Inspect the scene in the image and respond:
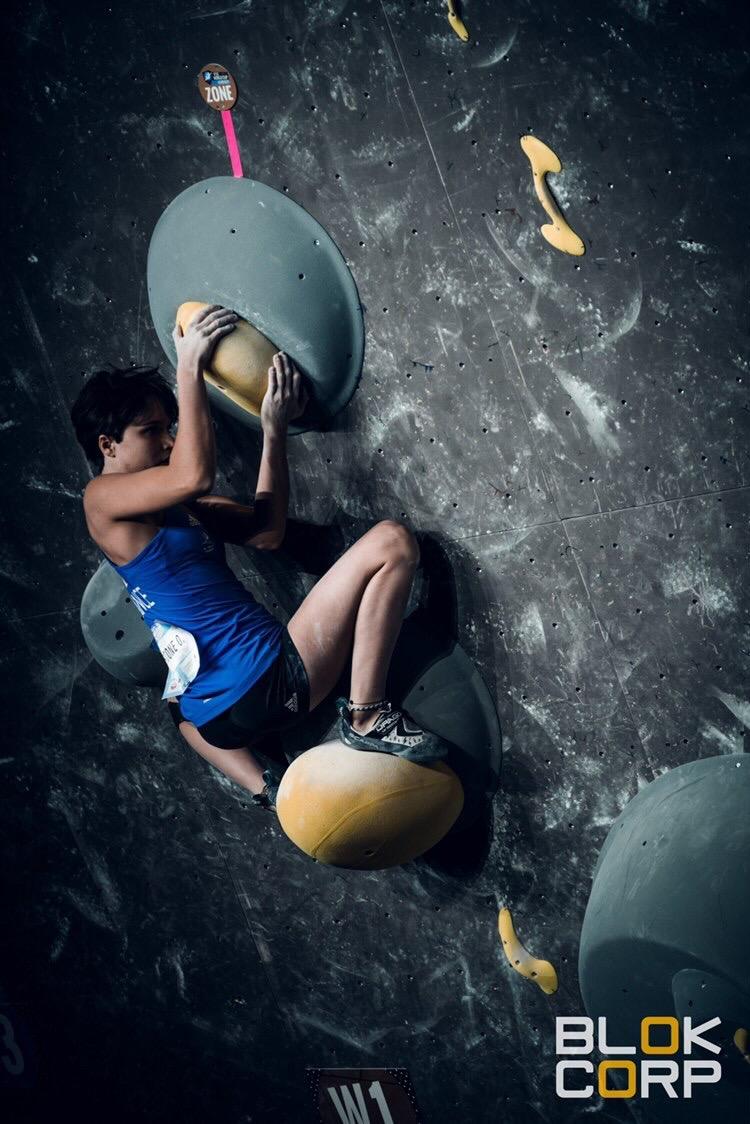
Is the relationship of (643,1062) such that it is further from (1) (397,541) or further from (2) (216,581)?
(2) (216,581)

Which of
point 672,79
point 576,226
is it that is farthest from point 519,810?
point 672,79

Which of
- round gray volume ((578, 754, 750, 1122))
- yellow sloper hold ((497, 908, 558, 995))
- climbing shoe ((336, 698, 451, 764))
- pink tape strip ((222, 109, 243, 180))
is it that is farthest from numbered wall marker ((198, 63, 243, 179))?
yellow sloper hold ((497, 908, 558, 995))

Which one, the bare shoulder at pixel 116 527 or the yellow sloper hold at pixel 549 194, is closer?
the yellow sloper hold at pixel 549 194

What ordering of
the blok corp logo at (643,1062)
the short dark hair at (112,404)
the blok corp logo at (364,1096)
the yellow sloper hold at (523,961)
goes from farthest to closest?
the blok corp logo at (364,1096) → the yellow sloper hold at (523,961) → the short dark hair at (112,404) → the blok corp logo at (643,1062)

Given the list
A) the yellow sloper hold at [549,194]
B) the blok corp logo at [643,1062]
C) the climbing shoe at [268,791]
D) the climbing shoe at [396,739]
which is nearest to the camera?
the blok corp logo at [643,1062]

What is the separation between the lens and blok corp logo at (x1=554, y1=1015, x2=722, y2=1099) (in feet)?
7.86

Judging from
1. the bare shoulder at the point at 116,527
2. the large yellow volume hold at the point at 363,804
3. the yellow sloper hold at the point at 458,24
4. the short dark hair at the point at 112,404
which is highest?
the yellow sloper hold at the point at 458,24

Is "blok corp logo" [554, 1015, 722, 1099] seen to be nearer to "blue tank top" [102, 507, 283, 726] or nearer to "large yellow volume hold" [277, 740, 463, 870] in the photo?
"large yellow volume hold" [277, 740, 463, 870]

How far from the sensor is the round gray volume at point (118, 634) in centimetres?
309

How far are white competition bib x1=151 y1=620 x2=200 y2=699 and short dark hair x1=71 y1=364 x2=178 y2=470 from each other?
49cm

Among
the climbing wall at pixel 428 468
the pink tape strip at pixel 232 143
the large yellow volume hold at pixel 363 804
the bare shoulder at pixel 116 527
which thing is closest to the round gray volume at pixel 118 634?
the climbing wall at pixel 428 468

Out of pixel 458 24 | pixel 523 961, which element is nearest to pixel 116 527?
pixel 458 24

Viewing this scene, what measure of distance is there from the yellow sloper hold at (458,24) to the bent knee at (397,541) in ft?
3.78

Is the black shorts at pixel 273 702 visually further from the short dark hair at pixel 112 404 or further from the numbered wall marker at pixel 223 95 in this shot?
the numbered wall marker at pixel 223 95
